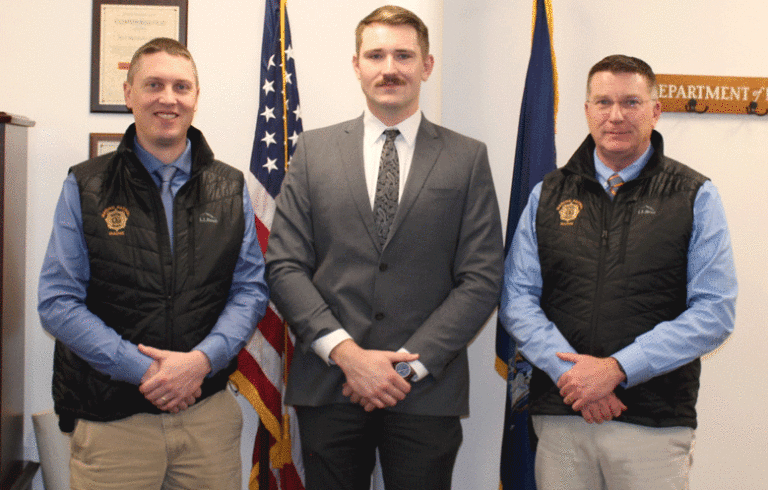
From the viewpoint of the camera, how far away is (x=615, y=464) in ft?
6.25

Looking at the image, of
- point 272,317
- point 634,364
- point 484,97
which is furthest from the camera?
point 484,97

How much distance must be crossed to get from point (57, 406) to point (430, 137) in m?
1.47

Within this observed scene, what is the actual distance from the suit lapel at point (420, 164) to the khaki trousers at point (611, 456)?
0.81 meters

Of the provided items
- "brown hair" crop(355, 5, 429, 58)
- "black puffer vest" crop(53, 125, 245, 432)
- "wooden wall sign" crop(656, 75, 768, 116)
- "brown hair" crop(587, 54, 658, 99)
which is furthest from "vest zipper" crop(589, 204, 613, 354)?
"wooden wall sign" crop(656, 75, 768, 116)

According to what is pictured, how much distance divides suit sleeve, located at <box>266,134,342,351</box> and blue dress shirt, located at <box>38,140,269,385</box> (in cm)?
12

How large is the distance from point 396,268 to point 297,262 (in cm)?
→ 33

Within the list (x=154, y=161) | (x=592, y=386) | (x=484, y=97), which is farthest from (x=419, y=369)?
(x=484, y=97)

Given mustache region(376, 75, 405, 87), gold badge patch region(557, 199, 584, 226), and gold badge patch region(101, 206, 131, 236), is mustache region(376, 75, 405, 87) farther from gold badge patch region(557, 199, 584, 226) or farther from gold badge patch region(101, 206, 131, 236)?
gold badge patch region(101, 206, 131, 236)

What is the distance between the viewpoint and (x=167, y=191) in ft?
6.79

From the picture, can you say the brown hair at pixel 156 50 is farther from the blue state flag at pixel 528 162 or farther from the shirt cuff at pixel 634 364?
the shirt cuff at pixel 634 364

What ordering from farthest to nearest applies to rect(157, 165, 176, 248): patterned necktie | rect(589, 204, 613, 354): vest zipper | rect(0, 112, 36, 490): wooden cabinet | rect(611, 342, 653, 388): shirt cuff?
rect(0, 112, 36, 490): wooden cabinet < rect(157, 165, 176, 248): patterned necktie < rect(589, 204, 613, 354): vest zipper < rect(611, 342, 653, 388): shirt cuff

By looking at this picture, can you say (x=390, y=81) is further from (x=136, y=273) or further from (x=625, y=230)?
(x=136, y=273)

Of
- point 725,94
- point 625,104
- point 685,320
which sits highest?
point 725,94

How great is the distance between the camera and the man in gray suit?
192 cm
